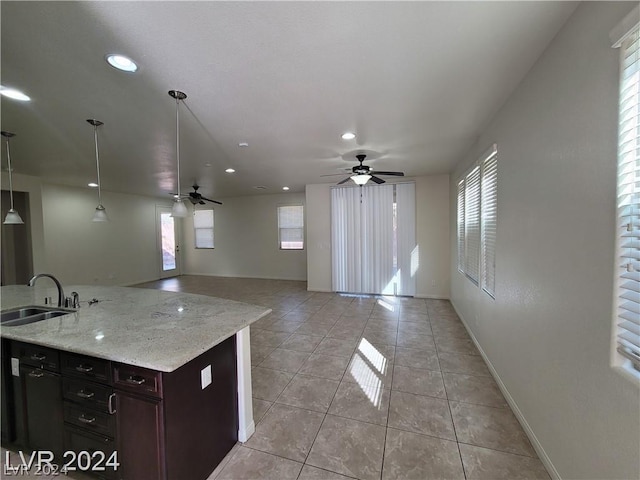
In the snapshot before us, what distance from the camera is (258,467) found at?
1674 millimetres

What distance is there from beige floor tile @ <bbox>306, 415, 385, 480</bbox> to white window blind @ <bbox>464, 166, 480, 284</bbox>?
233cm

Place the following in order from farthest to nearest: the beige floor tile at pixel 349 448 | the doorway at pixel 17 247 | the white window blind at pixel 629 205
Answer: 1. the doorway at pixel 17 247
2. the beige floor tile at pixel 349 448
3. the white window blind at pixel 629 205

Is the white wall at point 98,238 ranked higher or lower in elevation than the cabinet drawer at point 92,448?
higher

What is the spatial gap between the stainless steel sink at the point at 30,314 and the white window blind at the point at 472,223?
4.29m

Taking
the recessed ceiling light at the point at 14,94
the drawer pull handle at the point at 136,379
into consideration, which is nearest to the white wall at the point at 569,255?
the drawer pull handle at the point at 136,379

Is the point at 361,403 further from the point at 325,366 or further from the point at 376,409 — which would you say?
the point at 325,366

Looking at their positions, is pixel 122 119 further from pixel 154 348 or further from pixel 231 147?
pixel 154 348

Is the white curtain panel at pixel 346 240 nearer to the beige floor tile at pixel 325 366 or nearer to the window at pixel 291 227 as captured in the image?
the window at pixel 291 227

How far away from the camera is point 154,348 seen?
139 cm

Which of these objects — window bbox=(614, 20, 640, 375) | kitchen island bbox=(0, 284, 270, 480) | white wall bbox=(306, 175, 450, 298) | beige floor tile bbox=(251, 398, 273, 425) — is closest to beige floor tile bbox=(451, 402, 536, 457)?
window bbox=(614, 20, 640, 375)

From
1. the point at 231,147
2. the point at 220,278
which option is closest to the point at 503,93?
the point at 231,147

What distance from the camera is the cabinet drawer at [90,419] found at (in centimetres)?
146

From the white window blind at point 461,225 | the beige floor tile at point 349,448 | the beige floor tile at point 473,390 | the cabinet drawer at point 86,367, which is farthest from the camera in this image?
the white window blind at point 461,225

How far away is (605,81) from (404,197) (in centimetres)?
463
